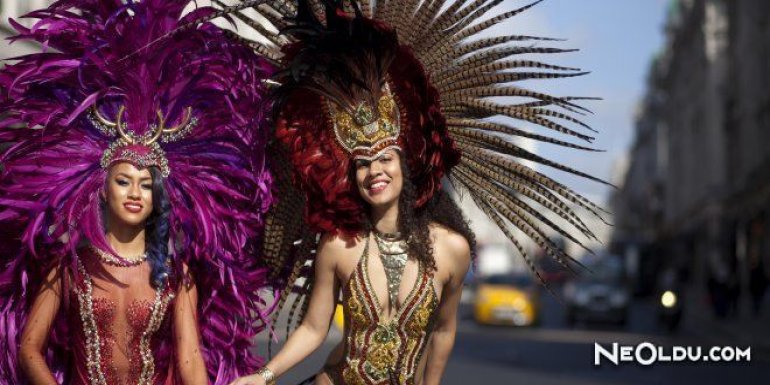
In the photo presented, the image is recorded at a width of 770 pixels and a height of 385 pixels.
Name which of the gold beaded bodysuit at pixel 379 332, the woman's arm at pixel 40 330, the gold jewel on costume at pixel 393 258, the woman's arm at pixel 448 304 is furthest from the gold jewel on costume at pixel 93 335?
the woman's arm at pixel 448 304

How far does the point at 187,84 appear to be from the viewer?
Result: 17.5 ft

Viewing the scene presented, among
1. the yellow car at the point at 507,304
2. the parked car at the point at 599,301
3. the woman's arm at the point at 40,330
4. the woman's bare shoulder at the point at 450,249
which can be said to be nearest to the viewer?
the woman's arm at the point at 40,330

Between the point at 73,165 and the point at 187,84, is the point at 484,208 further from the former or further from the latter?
the point at 73,165

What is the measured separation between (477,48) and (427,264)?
0.95 metres

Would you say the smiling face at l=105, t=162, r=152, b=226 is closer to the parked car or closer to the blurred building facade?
the parked car

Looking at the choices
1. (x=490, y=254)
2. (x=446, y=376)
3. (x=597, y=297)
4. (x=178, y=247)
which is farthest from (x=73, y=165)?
(x=490, y=254)

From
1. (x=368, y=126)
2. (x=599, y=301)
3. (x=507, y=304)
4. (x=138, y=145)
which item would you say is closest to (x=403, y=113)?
(x=368, y=126)

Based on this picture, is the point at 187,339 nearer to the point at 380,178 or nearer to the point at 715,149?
the point at 380,178

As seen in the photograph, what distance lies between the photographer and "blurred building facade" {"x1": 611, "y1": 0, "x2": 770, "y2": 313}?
173 ft

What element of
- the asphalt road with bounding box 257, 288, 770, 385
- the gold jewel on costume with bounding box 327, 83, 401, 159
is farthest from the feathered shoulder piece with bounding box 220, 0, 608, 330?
the asphalt road with bounding box 257, 288, 770, 385

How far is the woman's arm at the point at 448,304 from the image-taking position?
5.41 metres

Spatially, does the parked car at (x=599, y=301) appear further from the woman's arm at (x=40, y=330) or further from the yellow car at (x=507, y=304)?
the woman's arm at (x=40, y=330)

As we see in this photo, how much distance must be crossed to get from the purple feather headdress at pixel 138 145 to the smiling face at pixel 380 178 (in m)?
0.40

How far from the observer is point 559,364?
20422mm
